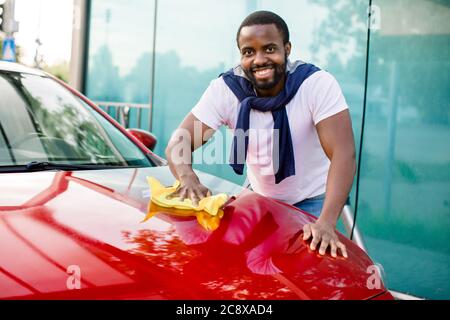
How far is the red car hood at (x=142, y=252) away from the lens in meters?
1.39

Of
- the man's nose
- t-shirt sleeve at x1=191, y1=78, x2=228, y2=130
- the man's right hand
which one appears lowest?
the man's right hand

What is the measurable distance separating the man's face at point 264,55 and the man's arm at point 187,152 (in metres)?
0.35

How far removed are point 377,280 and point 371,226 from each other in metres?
2.81

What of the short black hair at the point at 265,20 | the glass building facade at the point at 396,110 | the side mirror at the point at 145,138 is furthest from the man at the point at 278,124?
the glass building facade at the point at 396,110

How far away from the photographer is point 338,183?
7.17 ft

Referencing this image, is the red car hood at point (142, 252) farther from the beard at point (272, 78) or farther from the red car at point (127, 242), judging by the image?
the beard at point (272, 78)

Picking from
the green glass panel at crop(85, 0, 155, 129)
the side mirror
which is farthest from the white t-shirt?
the green glass panel at crop(85, 0, 155, 129)

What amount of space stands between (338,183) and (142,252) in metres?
0.92

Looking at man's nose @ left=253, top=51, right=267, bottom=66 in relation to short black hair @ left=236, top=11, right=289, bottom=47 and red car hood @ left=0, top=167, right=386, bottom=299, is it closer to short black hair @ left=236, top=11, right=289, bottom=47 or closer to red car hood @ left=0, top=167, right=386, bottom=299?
short black hair @ left=236, top=11, right=289, bottom=47

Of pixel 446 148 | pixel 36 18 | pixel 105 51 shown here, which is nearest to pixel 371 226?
pixel 446 148

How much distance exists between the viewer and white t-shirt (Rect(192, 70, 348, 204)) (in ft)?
8.11

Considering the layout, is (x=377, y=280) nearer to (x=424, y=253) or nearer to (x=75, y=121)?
(x=75, y=121)

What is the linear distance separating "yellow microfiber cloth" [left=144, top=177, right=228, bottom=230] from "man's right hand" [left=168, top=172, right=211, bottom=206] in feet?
0.11

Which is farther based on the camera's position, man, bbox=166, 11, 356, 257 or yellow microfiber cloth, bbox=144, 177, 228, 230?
man, bbox=166, 11, 356, 257
